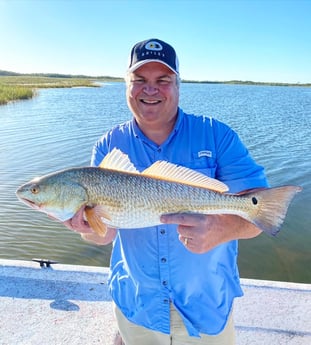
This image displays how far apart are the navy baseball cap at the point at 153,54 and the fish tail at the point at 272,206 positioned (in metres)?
1.12

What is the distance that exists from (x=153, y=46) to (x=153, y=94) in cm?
36

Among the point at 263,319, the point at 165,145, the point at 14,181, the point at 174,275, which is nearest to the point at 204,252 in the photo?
the point at 174,275

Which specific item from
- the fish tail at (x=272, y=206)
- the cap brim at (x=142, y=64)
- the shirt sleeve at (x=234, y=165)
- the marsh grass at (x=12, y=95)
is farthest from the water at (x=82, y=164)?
the cap brim at (x=142, y=64)

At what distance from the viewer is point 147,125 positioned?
2742 mm

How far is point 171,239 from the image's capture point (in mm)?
2537

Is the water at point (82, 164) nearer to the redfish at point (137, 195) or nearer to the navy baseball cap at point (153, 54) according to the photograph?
the redfish at point (137, 195)

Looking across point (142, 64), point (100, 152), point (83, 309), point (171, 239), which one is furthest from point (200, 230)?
point (83, 309)

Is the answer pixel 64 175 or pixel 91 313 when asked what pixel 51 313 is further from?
pixel 64 175

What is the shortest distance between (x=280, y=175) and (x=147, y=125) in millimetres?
10448

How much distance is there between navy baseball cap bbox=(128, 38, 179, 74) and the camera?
2.69 metres

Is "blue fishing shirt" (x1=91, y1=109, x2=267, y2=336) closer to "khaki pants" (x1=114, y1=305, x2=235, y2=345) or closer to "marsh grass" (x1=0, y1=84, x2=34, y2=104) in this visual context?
"khaki pants" (x1=114, y1=305, x2=235, y2=345)

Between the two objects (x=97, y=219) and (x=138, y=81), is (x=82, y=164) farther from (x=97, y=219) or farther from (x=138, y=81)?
(x=97, y=219)

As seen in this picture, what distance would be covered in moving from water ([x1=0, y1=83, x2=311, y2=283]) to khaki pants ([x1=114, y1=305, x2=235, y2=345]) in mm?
4730

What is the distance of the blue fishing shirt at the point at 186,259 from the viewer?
8.32 feet
